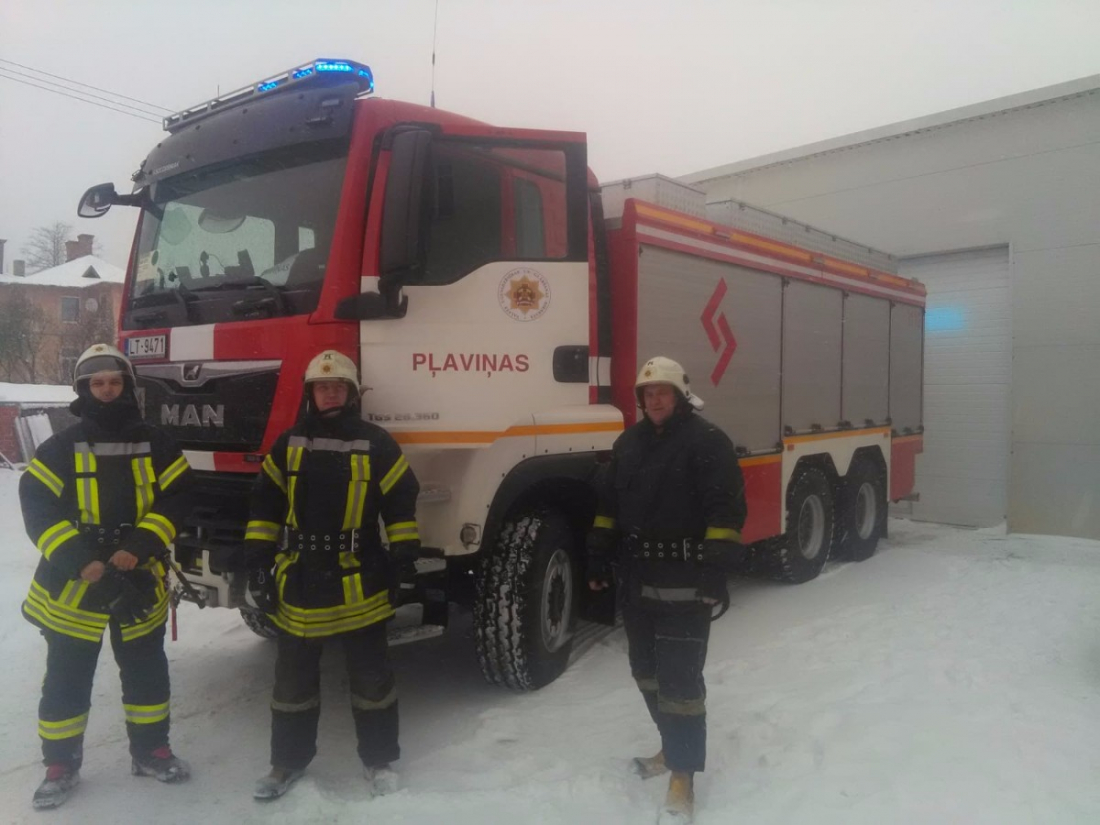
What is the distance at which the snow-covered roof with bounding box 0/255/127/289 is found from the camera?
39.9 meters

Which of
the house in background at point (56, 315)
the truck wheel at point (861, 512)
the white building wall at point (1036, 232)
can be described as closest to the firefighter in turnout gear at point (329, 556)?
the truck wheel at point (861, 512)

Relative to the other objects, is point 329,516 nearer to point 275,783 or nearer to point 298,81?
point 275,783

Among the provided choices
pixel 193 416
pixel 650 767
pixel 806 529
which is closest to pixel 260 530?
pixel 193 416

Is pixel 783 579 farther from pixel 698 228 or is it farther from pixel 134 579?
pixel 134 579

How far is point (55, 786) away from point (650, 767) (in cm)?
243

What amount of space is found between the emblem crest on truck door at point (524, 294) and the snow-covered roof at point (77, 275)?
130 feet

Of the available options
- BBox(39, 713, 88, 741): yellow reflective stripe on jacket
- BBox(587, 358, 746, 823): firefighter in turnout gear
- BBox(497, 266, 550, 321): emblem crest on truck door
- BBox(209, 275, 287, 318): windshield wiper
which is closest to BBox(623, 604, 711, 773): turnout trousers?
BBox(587, 358, 746, 823): firefighter in turnout gear

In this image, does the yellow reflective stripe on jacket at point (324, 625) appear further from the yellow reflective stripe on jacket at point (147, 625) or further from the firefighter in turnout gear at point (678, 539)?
the firefighter in turnout gear at point (678, 539)

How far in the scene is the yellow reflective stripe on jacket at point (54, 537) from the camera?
3.28m

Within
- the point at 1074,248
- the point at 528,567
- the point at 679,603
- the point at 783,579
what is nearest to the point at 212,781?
the point at 528,567

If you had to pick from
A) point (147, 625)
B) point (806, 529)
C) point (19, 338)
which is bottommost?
point (806, 529)

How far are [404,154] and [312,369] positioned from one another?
1.13 meters

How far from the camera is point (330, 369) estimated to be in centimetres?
345

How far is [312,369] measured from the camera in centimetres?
347
